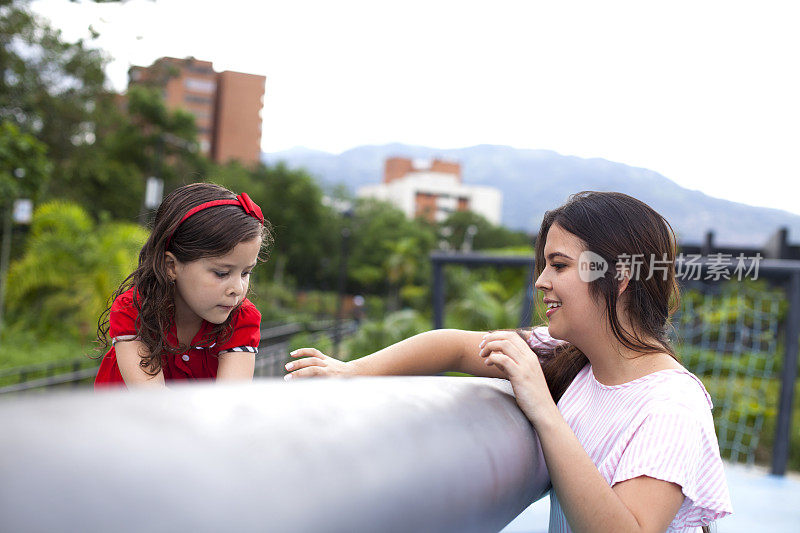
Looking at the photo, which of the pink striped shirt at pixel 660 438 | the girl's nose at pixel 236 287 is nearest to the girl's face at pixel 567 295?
the pink striped shirt at pixel 660 438

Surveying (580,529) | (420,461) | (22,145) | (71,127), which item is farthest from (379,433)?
(71,127)

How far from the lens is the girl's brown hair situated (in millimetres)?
1214

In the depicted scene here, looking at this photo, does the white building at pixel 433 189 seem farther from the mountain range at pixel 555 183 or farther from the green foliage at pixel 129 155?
the green foliage at pixel 129 155

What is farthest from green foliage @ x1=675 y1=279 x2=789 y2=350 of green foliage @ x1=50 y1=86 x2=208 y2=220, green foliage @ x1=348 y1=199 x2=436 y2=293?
green foliage @ x1=348 y1=199 x2=436 y2=293

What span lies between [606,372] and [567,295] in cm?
17

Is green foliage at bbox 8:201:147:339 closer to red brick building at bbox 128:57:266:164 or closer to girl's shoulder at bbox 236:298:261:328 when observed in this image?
girl's shoulder at bbox 236:298:261:328

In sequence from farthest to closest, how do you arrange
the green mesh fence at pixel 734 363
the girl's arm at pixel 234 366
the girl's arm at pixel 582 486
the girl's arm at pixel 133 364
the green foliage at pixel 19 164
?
1. the green foliage at pixel 19 164
2. the green mesh fence at pixel 734 363
3. the girl's arm at pixel 234 366
4. the girl's arm at pixel 133 364
5. the girl's arm at pixel 582 486

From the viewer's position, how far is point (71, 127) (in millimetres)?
20812

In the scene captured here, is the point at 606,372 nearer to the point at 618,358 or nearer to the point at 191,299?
the point at 618,358

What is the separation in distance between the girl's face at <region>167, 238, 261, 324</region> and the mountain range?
0.62 m

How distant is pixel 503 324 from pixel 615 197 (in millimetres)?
10960

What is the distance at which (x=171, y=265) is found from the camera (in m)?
1.62

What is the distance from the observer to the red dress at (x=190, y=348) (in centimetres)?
158

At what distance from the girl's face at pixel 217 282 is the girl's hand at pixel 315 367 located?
0.28 metres
